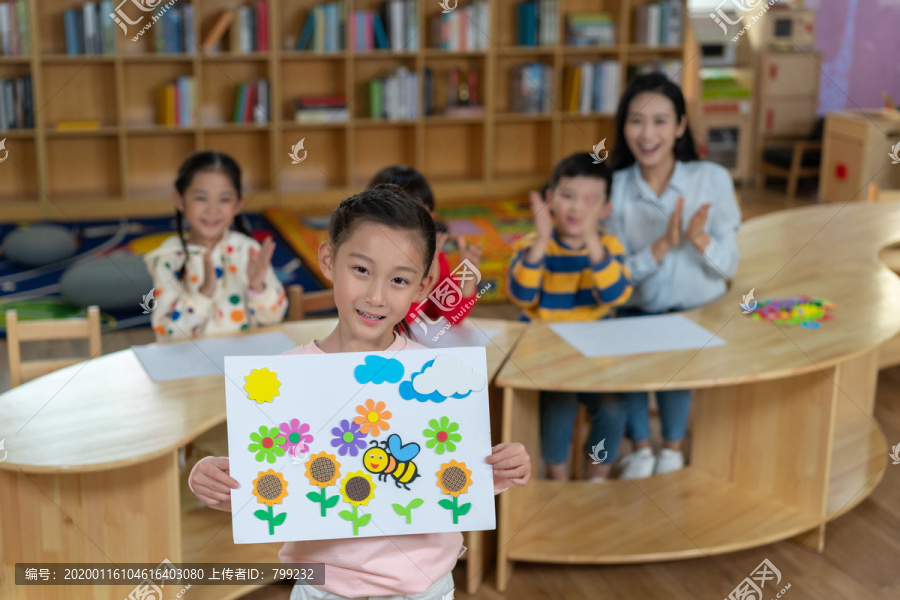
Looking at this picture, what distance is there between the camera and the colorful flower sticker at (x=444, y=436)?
55.7 inches

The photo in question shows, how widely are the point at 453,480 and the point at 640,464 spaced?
5.08 feet

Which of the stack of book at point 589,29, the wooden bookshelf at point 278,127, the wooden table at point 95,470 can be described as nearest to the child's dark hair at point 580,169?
the wooden table at point 95,470

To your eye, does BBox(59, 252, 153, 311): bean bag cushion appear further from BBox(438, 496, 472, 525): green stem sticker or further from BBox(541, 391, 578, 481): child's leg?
BBox(438, 496, 472, 525): green stem sticker

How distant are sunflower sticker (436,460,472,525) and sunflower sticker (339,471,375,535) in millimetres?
106

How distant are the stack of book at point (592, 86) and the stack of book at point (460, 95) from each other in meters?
0.68

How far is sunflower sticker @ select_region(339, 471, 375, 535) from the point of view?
1.40 metres

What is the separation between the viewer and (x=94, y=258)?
4887mm

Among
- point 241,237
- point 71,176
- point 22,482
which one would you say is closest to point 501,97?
point 71,176

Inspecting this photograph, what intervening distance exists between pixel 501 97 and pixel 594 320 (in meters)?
4.53

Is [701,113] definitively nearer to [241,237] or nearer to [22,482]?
[241,237]

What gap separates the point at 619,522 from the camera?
2.60 m

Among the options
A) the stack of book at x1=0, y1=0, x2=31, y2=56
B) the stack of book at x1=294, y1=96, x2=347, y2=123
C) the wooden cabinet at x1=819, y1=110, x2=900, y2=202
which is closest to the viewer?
the stack of book at x1=0, y1=0, x2=31, y2=56

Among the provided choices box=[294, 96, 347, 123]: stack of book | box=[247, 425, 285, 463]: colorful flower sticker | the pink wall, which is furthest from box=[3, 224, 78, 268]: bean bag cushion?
the pink wall

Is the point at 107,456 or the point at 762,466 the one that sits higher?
the point at 107,456
